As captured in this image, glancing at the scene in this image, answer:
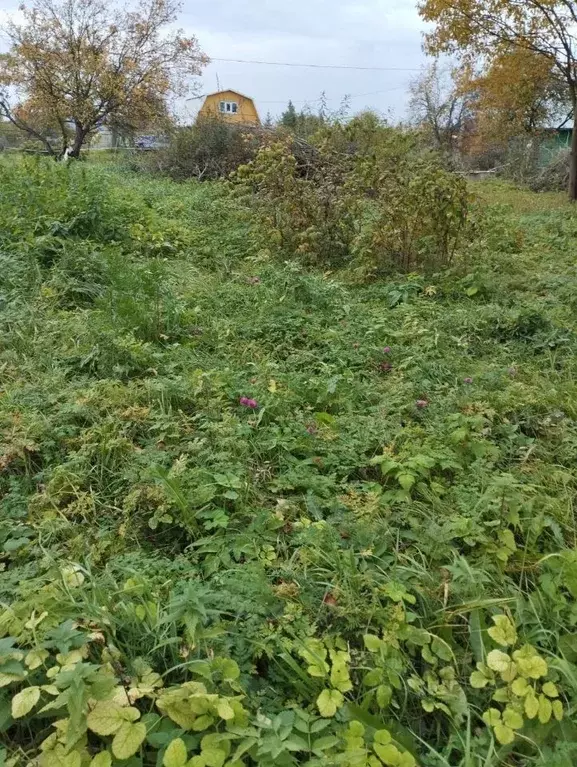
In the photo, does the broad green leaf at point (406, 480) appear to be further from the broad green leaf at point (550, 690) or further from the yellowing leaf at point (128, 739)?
the yellowing leaf at point (128, 739)

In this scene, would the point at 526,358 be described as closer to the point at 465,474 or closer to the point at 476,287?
the point at 476,287

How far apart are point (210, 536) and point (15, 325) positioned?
239 cm

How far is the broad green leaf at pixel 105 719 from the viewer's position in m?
1.30

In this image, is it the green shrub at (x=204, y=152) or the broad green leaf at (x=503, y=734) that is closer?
the broad green leaf at (x=503, y=734)

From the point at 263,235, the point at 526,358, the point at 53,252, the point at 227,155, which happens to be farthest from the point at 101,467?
the point at 227,155

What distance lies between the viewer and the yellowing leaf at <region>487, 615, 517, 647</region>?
5.34 ft

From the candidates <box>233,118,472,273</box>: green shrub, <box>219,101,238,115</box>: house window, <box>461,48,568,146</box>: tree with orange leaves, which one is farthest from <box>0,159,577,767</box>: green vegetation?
<box>219,101,238,115</box>: house window

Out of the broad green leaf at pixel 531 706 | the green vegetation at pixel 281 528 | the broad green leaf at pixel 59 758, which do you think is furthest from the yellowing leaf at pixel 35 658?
the broad green leaf at pixel 531 706

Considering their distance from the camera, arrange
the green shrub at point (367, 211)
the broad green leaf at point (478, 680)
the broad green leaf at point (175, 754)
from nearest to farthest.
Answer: the broad green leaf at point (175, 754) → the broad green leaf at point (478, 680) → the green shrub at point (367, 211)

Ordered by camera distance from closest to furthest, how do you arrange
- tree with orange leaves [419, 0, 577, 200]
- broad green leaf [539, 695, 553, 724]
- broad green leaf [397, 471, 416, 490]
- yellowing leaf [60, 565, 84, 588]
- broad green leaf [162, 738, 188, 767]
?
broad green leaf [162, 738, 188, 767] < broad green leaf [539, 695, 553, 724] < yellowing leaf [60, 565, 84, 588] < broad green leaf [397, 471, 416, 490] < tree with orange leaves [419, 0, 577, 200]

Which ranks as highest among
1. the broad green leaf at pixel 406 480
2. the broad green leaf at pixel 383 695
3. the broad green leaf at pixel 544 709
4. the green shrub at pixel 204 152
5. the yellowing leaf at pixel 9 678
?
the green shrub at pixel 204 152

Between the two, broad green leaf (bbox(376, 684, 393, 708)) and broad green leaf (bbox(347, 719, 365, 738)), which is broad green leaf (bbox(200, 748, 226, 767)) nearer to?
broad green leaf (bbox(347, 719, 365, 738))

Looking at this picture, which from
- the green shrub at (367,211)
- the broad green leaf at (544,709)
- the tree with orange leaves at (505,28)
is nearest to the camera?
the broad green leaf at (544,709)

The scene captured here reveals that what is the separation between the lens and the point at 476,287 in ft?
15.3
